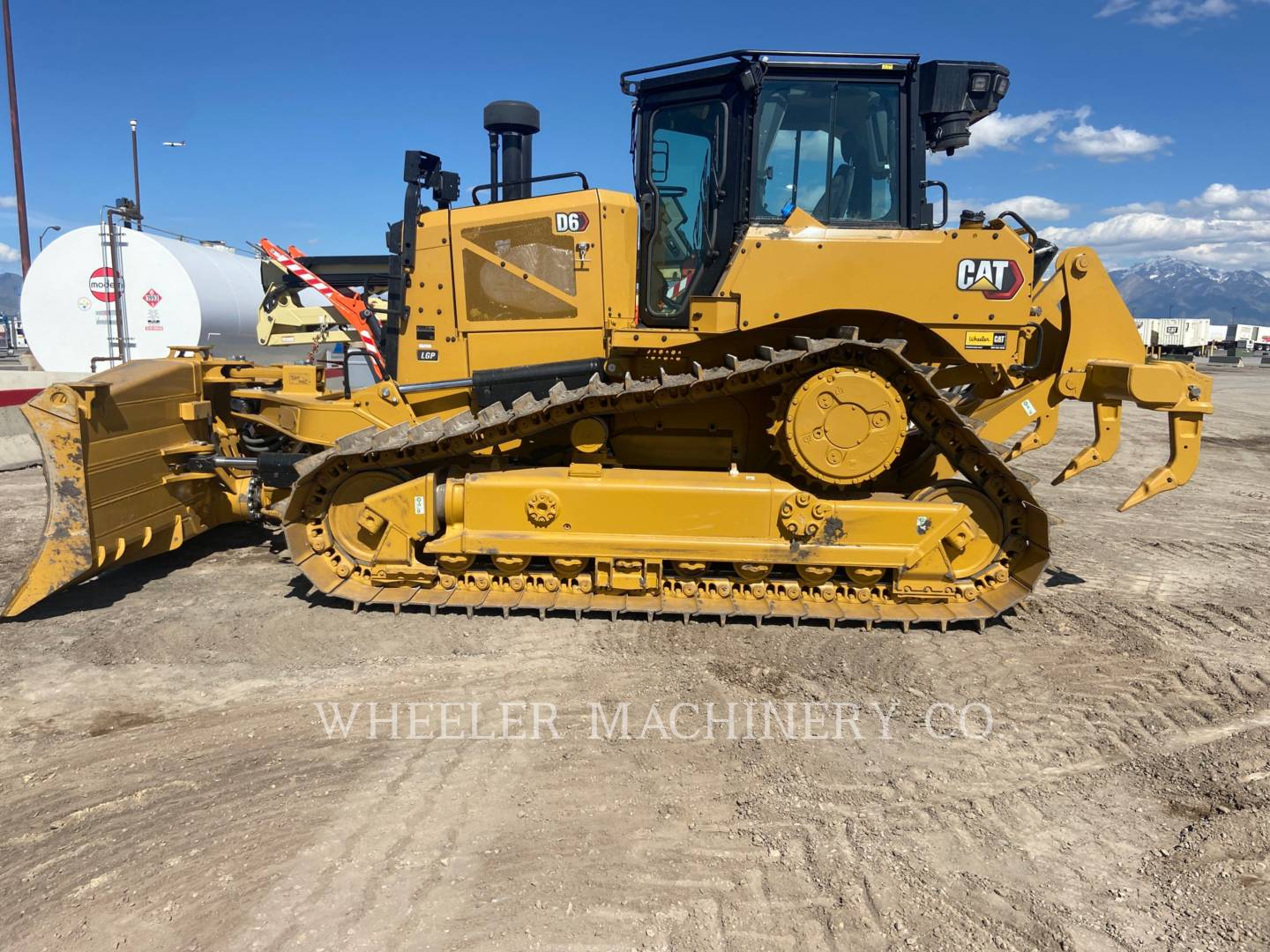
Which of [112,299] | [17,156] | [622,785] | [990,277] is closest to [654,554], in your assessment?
[622,785]

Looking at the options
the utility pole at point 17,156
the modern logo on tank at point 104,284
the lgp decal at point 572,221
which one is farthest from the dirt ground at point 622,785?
the utility pole at point 17,156

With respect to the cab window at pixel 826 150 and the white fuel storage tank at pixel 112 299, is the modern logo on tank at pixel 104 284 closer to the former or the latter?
the white fuel storage tank at pixel 112 299

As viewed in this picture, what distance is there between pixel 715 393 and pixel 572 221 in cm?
162

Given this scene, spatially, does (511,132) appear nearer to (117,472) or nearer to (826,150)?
(826,150)

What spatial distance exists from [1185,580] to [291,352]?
48.0ft

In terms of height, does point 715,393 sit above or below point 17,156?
below

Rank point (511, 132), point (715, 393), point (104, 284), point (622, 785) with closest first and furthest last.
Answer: point (622, 785) < point (715, 393) < point (511, 132) < point (104, 284)

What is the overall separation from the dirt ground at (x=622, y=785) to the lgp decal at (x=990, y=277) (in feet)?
7.48

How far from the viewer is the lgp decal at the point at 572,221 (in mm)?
5430

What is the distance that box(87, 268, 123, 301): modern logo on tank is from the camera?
12.6 meters

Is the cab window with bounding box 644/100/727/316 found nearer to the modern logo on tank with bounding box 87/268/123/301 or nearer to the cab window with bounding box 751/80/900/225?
the cab window with bounding box 751/80/900/225

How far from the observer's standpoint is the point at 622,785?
3.44 m

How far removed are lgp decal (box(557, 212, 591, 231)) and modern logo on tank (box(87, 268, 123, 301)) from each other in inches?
427

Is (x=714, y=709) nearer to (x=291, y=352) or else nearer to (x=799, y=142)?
(x=799, y=142)
